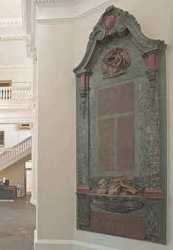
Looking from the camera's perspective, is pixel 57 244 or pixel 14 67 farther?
pixel 14 67

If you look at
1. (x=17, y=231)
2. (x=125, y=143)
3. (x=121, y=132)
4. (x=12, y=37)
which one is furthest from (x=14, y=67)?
(x=125, y=143)

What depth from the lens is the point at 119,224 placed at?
7199mm

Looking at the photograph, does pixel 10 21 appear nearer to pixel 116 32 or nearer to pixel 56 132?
pixel 56 132

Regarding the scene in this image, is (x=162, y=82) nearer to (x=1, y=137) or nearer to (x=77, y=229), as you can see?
(x=77, y=229)

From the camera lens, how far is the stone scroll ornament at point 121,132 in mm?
6727

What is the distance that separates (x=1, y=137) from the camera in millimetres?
29375

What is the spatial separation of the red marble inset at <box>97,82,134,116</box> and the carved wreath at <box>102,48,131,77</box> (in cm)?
25

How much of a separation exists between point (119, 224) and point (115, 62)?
2630 millimetres

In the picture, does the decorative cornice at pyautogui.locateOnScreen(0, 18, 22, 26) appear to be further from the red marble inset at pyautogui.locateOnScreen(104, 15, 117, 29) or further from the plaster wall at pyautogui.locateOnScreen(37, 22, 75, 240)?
the red marble inset at pyautogui.locateOnScreen(104, 15, 117, 29)

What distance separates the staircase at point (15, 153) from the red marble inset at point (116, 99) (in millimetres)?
18699

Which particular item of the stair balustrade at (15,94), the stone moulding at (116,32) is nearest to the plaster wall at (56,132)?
the stone moulding at (116,32)

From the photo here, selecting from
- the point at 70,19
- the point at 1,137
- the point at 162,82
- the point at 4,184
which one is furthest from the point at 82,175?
the point at 1,137

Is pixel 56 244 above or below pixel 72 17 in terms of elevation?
below

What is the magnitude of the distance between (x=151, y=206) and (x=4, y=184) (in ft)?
59.7
